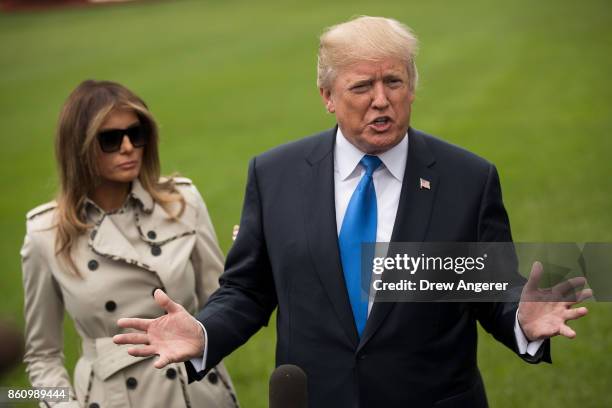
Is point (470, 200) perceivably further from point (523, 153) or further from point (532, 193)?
point (523, 153)

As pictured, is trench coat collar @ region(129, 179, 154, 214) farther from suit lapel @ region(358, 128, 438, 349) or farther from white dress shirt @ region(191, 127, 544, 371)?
suit lapel @ region(358, 128, 438, 349)

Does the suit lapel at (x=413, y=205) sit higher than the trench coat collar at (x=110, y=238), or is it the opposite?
the suit lapel at (x=413, y=205)

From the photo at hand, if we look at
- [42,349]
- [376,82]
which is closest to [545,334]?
[376,82]

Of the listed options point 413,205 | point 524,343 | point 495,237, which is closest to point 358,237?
point 413,205

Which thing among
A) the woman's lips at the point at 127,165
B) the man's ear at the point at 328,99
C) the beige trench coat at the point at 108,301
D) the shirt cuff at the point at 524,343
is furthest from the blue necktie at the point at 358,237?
the woman's lips at the point at 127,165

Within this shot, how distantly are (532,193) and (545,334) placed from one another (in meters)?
12.1

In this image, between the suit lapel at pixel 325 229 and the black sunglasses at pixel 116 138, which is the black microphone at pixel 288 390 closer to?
the suit lapel at pixel 325 229

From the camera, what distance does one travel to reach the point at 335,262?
12.6 feet

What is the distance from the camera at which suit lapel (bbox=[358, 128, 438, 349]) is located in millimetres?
3770

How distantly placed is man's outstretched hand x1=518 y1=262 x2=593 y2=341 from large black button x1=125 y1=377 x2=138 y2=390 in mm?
2007

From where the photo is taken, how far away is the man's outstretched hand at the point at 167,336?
365cm

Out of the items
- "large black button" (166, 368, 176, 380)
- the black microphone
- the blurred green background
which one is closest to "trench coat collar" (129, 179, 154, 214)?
"large black button" (166, 368, 176, 380)

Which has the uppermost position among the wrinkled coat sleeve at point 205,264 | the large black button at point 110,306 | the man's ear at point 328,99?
the man's ear at point 328,99

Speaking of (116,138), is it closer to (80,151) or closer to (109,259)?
(80,151)
